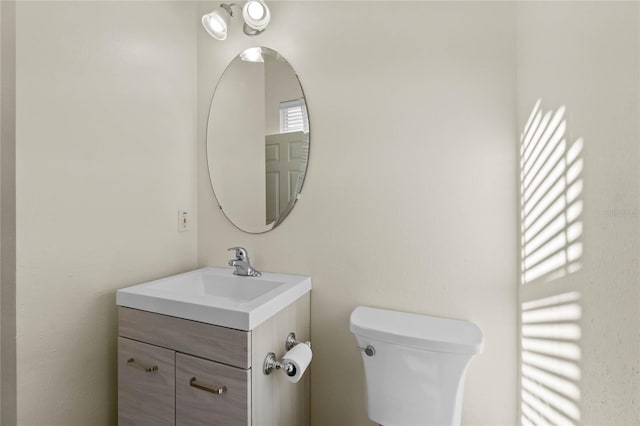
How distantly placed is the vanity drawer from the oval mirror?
569 mm

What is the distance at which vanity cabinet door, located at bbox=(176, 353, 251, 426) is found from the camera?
3.13ft

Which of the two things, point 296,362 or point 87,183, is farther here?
point 87,183

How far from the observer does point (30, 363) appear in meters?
1.03

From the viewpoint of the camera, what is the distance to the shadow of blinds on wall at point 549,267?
72 centimetres

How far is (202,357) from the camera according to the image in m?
1.01

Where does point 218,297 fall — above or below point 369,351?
above

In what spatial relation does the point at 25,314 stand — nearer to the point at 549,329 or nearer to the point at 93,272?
the point at 93,272

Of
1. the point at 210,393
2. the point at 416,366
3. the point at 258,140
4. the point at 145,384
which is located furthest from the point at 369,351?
the point at 258,140

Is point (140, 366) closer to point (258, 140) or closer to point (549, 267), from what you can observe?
point (258, 140)

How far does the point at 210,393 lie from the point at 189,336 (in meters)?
0.19

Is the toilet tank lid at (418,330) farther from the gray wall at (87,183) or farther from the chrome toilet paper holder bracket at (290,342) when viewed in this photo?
the gray wall at (87,183)

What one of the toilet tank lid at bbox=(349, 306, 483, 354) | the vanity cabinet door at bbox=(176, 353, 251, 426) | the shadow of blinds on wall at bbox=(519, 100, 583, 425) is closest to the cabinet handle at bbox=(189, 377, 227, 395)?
the vanity cabinet door at bbox=(176, 353, 251, 426)

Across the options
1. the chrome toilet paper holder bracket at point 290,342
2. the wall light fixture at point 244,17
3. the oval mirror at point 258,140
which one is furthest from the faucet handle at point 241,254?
the wall light fixture at point 244,17

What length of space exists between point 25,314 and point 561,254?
1.59 m
